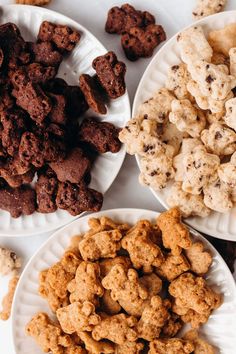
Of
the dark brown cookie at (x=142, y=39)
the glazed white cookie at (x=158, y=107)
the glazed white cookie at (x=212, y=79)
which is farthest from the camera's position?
the dark brown cookie at (x=142, y=39)

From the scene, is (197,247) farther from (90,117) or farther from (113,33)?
(113,33)

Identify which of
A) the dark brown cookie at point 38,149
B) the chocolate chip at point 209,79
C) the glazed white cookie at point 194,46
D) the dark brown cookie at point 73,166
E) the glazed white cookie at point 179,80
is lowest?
the dark brown cookie at point 73,166

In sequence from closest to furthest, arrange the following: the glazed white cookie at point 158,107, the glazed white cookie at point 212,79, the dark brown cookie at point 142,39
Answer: the glazed white cookie at point 212,79
the glazed white cookie at point 158,107
the dark brown cookie at point 142,39

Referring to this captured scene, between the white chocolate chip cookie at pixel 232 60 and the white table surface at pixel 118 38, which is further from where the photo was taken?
the white table surface at pixel 118 38

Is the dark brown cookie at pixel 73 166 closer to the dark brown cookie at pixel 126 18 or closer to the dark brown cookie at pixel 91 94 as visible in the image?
the dark brown cookie at pixel 91 94

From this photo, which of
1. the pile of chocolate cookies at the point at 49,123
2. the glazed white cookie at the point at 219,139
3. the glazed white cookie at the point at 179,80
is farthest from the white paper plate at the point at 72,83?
the glazed white cookie at the point at 219,139

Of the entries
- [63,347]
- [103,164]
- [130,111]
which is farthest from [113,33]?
[63,347]
